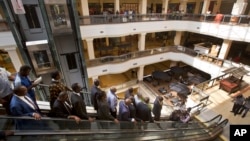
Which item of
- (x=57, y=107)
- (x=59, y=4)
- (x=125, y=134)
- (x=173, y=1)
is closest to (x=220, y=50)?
(x=173, y=1)

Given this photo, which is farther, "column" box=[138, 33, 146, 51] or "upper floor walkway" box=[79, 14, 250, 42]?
"column" box=[138, 33, 146, 51]

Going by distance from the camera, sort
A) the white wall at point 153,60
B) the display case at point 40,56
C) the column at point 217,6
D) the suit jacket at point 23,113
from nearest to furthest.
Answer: the suit jacket at point 23,113
the display case at point 40,56
the white wall at point 153,60
the column at point 217,6

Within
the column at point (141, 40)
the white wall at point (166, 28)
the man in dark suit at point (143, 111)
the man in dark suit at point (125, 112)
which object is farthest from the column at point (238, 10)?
the man in dark suit at point (125, 112)

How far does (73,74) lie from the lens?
26.0 feet

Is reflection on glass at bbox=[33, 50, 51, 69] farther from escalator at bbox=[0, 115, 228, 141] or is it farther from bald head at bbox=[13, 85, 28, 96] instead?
escalator at bbox=[0, 115, 228, 141]

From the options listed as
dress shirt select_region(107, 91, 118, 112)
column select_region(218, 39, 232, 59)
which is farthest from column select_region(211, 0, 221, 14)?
dress shirt select_region(107, 91, 118, 112)

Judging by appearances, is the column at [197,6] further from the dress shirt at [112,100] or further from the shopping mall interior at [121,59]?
the dress shirt at [112,100]

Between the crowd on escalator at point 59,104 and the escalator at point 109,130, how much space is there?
0.23ft

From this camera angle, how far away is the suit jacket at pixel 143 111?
14.6 feet

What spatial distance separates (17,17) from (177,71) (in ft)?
42.9

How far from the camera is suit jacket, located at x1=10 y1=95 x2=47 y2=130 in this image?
2.49 meters

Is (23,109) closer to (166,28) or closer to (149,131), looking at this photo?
(149,131)

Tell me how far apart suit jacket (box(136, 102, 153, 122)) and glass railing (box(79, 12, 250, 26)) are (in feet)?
23.8

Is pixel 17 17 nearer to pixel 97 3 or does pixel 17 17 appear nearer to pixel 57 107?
pixel 57 107
